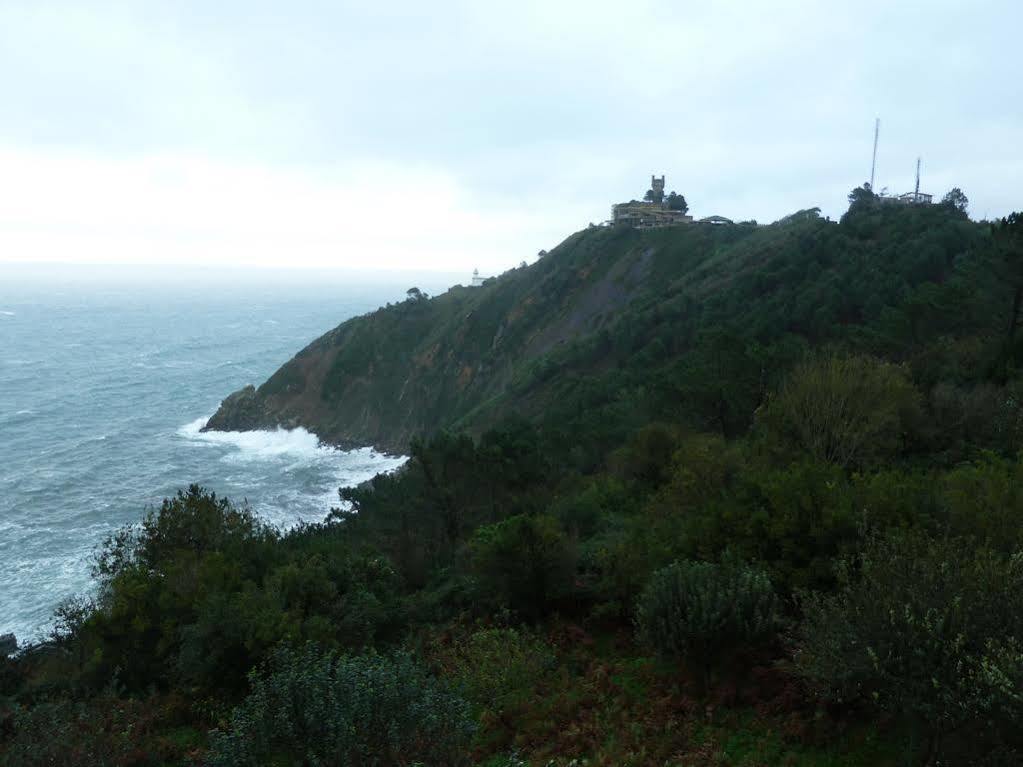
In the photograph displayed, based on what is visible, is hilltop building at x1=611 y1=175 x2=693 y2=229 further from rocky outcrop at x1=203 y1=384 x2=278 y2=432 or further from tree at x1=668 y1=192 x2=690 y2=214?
rocky outcrop at x1=203 y1=384 x2=278 y2=432

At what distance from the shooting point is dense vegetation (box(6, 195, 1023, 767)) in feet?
18.7

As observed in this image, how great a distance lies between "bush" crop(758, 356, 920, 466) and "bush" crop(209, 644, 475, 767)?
455 inches

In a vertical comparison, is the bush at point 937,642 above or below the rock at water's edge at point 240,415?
above

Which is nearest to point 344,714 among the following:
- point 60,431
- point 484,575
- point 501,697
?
point 501,697

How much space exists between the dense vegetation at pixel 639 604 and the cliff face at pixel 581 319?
13.2m

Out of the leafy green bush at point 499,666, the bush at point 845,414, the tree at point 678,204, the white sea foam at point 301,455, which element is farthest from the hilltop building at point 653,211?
the leafy green bush at point 499,666

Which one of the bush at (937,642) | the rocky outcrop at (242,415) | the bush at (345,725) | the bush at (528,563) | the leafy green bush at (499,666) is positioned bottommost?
the rocky outcrop at (242,415)

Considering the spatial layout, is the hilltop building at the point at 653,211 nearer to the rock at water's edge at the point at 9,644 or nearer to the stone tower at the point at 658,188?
the stone tower at the point at 658,188

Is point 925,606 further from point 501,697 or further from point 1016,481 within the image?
point 501,697

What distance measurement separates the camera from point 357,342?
245 ft

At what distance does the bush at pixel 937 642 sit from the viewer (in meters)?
4.96

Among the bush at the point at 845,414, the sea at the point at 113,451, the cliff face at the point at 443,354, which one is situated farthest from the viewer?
the cliff face at the point at 443,354

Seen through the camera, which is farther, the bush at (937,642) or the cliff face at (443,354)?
the cliff face at (443,354)

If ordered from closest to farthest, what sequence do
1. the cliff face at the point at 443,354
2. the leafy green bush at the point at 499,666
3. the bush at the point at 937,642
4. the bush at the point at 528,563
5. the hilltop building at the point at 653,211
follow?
the bush at the point at 937,642
the leafy green bush at the point at 499,666
the bush at the point at 528,563
the cliff face at the point at 443,354
the hilltop building at the point at 653,211
